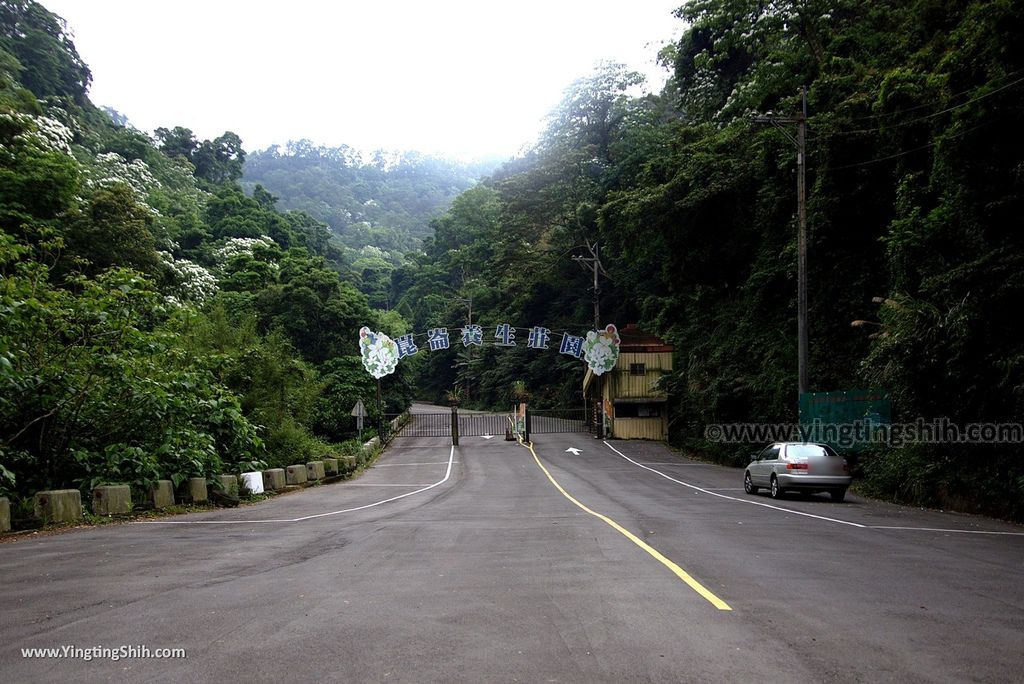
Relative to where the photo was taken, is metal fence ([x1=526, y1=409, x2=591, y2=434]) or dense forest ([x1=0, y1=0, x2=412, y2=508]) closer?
dense forest ([x1=0, y1=0, x2=412, y2=508])

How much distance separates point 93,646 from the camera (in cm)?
593

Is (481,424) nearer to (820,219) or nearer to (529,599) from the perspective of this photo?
(820,219)

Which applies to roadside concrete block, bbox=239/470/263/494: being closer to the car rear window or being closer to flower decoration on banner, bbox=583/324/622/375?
the car rear window

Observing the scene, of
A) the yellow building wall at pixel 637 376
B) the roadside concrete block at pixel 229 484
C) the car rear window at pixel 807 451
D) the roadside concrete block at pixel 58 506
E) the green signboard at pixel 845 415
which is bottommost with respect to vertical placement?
the roadside concrete block at pixel 229 484

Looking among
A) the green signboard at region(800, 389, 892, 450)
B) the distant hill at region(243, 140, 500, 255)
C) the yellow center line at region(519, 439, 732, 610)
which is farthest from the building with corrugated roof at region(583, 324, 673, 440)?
the distant hill at region(243, 140, 500, 255)

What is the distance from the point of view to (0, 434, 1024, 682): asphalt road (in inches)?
214

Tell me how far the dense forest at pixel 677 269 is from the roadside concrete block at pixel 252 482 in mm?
1287

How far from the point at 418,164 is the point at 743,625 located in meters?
185

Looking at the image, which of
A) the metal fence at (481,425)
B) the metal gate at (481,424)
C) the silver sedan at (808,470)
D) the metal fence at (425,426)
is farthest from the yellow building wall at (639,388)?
the silver sedan at (808,470)

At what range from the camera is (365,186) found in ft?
549

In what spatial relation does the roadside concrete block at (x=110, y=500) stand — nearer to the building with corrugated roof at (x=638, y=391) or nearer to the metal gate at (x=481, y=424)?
the metal gate at (x=481, y=424)

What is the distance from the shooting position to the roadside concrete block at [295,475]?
25.4 metres

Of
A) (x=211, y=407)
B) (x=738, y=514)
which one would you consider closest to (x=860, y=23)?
(x=738, y=514)

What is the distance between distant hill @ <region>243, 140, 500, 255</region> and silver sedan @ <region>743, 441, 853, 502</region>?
119m
